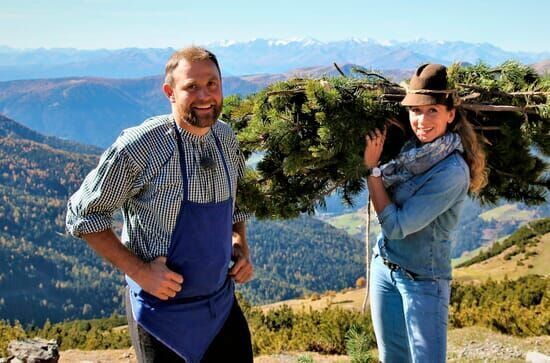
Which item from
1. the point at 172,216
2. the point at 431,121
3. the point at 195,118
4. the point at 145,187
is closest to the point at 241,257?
Result: the point at 172,216

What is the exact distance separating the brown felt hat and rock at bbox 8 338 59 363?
5041 mm

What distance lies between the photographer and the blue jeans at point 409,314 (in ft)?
10.3

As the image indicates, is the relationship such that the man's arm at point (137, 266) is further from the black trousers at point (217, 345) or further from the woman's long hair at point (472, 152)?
the woman's long hair at point (472, 152)

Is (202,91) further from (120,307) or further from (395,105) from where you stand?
(120,307)

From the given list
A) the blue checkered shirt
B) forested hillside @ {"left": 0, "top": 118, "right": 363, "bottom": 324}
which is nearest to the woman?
the blue checkered shirt

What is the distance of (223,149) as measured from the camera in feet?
9.40

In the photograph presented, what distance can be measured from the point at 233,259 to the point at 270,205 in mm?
1003

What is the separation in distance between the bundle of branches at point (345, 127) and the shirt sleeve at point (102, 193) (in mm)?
1380

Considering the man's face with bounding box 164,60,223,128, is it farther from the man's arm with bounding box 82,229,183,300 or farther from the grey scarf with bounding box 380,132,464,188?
the grey scarf with bounding box 380,132,464,188

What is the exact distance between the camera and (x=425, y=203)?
300 centimetres

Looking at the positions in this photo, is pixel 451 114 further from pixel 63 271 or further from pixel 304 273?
pixel 304 273

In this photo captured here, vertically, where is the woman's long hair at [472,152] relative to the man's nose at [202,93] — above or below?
below

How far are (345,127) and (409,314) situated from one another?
116cm

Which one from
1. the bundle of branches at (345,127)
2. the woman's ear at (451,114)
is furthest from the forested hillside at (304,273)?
the woman's ear at (451,114)
